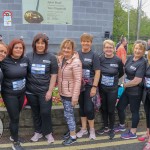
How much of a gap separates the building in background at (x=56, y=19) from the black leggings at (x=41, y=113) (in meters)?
9.99

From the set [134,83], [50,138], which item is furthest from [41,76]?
[134,83]

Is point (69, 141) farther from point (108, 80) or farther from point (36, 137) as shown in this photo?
point (108, 80)

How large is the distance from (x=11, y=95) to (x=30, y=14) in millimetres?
10918

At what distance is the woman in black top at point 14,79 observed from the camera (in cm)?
449

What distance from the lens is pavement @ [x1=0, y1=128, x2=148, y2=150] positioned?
4.72 meters

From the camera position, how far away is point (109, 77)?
16.6 ft

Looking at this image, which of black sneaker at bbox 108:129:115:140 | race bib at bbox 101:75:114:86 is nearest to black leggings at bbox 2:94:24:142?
race bib at bbox 101:75:114:86

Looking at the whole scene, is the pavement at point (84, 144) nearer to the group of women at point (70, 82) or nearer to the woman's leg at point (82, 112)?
the group of women at point (70, 82)

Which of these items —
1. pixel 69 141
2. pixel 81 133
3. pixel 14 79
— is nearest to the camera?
pixel 14 79

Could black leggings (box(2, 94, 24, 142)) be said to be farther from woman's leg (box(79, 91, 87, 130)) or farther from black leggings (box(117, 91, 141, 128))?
black leggings (box(117, 91, 141, 128))

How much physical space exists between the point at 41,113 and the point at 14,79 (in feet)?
2.30

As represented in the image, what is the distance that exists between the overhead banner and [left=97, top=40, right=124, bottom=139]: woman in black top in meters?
10.4

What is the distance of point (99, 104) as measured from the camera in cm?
509

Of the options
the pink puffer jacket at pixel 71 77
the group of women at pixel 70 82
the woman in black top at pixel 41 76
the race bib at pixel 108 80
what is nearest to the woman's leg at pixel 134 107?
the group of women at pixel 70 82
